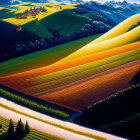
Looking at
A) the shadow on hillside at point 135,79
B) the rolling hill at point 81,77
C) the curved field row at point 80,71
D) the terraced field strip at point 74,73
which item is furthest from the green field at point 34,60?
the shadow on hillside at point 135,79

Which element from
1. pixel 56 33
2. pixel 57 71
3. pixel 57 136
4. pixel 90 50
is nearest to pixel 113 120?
pixel 57 136

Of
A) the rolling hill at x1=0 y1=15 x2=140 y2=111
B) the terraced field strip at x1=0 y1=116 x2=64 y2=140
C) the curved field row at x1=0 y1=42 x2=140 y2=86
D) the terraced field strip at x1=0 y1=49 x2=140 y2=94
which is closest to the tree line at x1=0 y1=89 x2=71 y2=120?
the rolling hill at x1=0 y1=15 x2=140 y2=111

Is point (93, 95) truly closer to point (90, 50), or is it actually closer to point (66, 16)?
point (90, 50)

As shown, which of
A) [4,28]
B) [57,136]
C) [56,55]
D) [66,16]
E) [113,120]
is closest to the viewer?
[57,136]

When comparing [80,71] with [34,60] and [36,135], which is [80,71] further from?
[36,135]

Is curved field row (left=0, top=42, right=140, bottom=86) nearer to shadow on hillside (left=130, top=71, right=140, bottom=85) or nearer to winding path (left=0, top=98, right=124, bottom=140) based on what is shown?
winding path (left=0, top=98, right=124, bottom=140)

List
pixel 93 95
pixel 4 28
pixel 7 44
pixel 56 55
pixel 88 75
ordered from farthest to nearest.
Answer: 1. pixel 4 28
2. pixel 7 44
3. pixel 56 55
4. pixel 88 75
5. pixel 93 95
